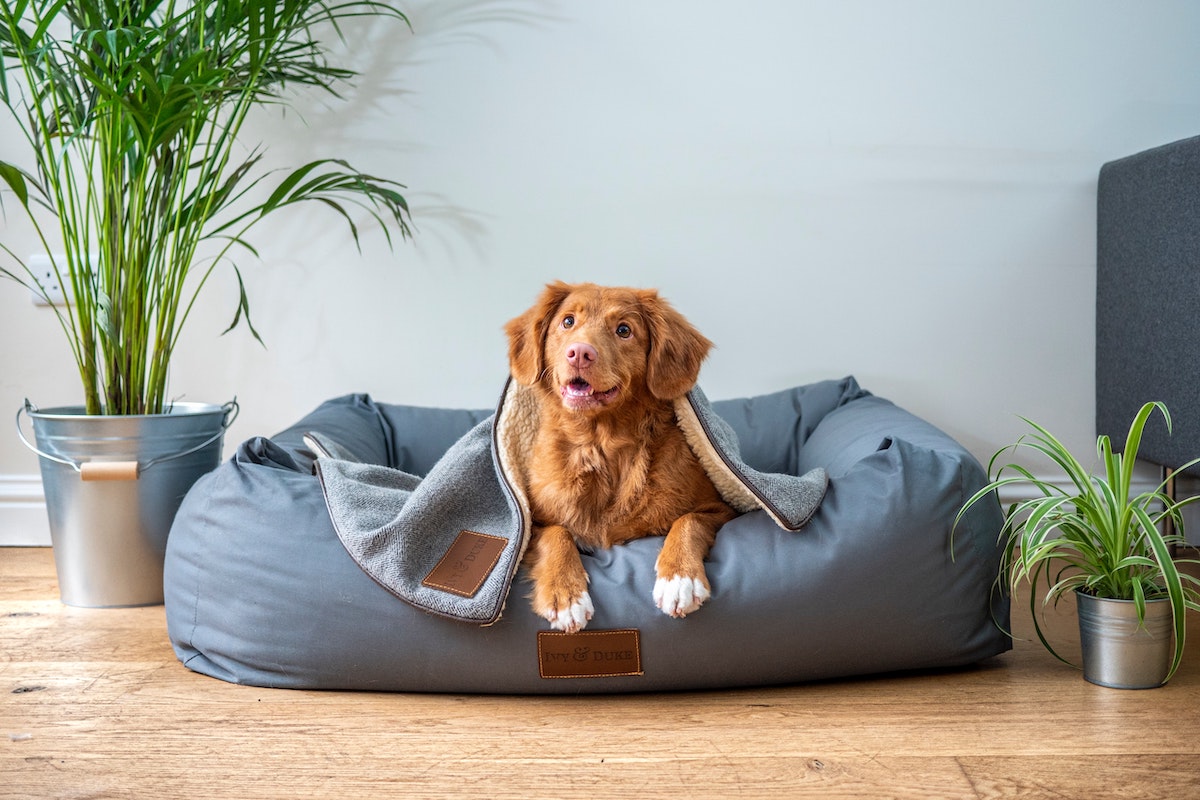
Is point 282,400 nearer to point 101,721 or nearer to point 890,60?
point 101,721

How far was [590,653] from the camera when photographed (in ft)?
5.40

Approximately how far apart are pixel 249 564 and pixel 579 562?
60cm

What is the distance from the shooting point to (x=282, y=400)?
2969 millimetres

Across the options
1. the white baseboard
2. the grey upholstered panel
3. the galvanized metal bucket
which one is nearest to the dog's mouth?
the galvanized metal bucket

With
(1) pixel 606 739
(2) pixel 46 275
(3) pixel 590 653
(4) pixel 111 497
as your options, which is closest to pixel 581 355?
(3) pixel 590 653

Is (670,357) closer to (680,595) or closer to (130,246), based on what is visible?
(680,595)

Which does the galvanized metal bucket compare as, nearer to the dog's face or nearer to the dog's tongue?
the dog's face

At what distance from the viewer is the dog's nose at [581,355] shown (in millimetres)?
1674

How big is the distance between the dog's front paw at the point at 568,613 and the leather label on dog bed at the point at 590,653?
0.08ft

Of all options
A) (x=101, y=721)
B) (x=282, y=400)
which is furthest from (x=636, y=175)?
(x=101, y=721)

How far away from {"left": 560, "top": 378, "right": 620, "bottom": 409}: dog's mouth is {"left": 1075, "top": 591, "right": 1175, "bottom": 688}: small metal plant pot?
36.0 inches

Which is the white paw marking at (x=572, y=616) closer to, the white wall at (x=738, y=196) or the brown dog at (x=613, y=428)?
the brown dog at (x=613, y=428)

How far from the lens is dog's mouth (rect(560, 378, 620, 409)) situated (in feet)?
5.66

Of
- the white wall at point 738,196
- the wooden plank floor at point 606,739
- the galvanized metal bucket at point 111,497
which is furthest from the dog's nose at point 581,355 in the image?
the white wall at point 738,196
